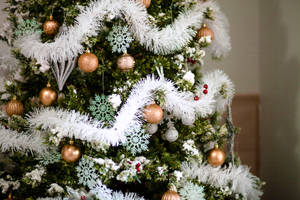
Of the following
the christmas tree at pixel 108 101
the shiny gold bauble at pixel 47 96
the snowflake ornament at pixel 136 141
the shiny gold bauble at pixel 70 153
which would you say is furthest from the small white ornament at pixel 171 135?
the shiny gold bauble at pixel 47 96

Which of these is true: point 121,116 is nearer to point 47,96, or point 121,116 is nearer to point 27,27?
point 47,96

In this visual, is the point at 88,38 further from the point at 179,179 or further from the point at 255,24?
the point at 255,24

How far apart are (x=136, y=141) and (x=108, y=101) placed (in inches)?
6.7

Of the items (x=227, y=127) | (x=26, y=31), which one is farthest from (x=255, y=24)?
(x=26, y=31)


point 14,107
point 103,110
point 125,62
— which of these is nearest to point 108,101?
point 103,110

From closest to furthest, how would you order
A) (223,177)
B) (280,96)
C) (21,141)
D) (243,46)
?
(21,141)
(223,177)
(280,96)
(243,46)

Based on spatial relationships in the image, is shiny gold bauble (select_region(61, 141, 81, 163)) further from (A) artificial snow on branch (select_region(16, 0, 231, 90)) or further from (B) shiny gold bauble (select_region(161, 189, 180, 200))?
(B) shiny gold bauble (select_region(161, 189, 180, 200))

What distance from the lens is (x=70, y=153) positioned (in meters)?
1.05

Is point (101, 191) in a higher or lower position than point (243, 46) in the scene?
lower

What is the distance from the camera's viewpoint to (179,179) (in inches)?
43.9

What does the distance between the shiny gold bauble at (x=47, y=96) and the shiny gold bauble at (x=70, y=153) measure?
6.8 inches

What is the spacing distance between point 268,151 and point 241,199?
74 cm

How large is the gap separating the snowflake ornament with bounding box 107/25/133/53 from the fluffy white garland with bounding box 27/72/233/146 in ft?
0.47

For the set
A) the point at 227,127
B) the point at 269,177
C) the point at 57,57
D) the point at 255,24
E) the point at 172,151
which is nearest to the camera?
the point at 57,57
